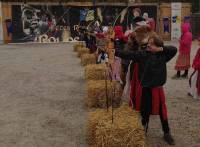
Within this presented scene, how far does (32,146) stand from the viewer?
264 inches

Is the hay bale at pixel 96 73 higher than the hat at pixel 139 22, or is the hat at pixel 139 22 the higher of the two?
the hat at pixel 139 22

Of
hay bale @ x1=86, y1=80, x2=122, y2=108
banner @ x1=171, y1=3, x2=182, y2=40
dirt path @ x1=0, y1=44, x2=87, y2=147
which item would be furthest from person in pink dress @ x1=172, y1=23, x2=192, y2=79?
banner @ x1=171, y1=3, x2=182, y2=40

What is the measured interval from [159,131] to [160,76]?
115 cm

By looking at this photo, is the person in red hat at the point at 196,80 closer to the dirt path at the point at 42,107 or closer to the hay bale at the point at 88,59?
the dirt path at the point at 42,107

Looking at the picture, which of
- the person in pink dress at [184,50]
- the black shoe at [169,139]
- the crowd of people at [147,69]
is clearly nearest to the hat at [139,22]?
the crowd of people at [147,69]

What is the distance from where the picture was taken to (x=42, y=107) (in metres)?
9.27

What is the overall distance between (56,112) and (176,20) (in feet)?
88.2

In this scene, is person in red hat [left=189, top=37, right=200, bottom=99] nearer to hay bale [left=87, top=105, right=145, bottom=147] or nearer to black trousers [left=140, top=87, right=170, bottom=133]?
black trousers [left=140, top=87, right=170, bottom=133]

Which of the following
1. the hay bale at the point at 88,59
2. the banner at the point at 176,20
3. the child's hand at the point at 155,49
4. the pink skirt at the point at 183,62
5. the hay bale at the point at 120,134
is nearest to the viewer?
the hay bale at the point at 120,134

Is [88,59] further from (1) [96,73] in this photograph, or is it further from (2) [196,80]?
(2) [196,80]

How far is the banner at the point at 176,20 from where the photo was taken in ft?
113

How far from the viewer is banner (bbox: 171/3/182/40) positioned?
113 ft

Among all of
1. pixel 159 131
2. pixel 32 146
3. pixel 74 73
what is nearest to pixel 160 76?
pixel 159 131

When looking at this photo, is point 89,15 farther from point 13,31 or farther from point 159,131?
point 159,131
